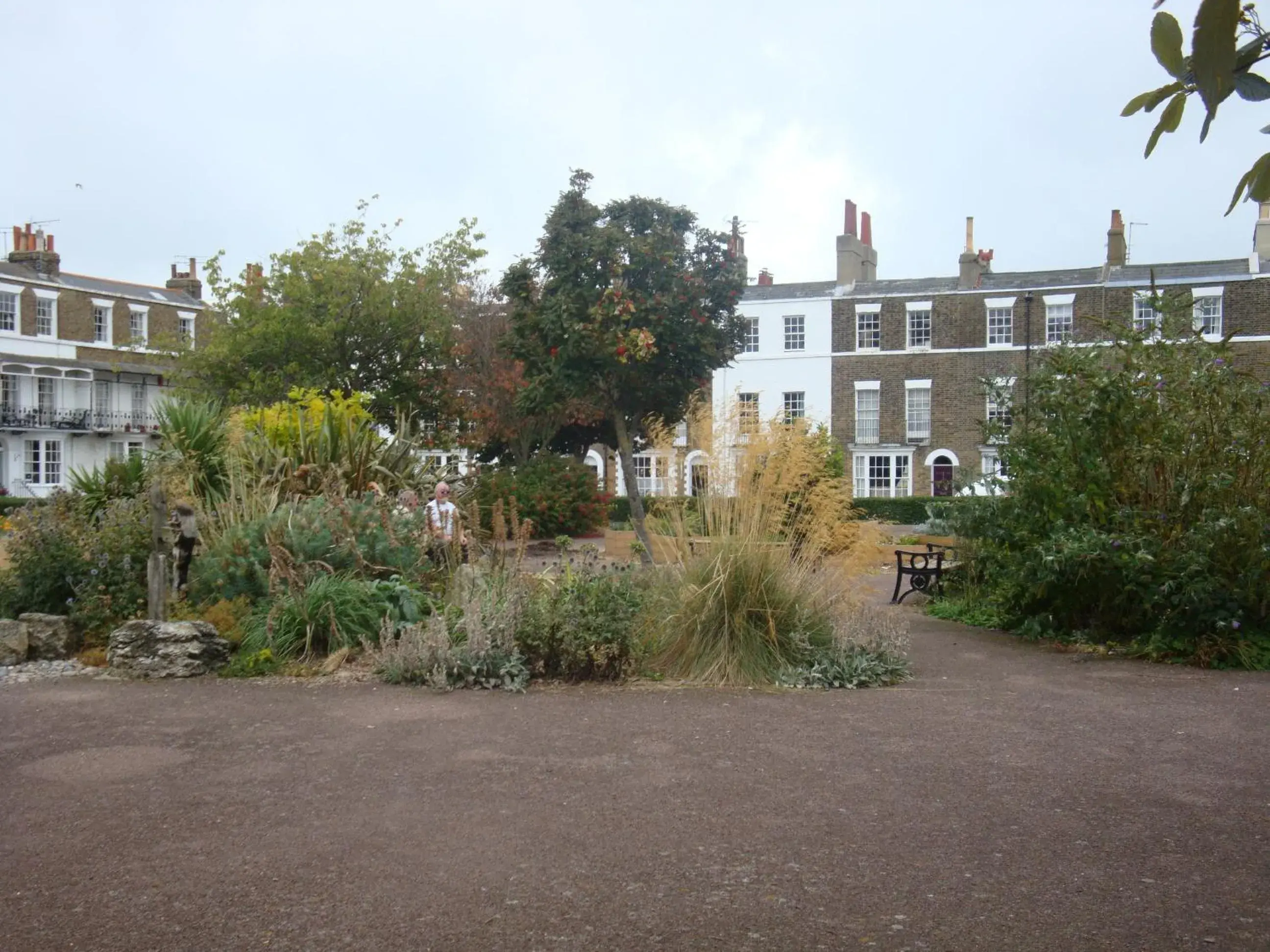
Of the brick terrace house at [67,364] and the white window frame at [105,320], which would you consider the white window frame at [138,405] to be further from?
the white window frame at [105,320]

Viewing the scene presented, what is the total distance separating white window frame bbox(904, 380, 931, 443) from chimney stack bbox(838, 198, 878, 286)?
4.53 meters

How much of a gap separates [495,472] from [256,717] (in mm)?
18924

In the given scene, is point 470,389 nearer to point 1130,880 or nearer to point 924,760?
point 924,760

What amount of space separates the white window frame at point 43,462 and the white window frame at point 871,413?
30.3 meters

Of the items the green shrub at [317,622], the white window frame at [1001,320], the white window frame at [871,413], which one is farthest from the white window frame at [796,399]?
the green shrub at [317,622]

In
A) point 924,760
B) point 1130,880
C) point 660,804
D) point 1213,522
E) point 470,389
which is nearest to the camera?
point 1130,880

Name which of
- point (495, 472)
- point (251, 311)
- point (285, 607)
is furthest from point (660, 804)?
point (251, 311)

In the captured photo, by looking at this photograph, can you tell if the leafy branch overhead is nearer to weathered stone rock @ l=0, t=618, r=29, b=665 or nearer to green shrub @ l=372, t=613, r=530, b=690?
green shrub @ l=372, t=613, r=530, b=690

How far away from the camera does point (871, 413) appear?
42.8m

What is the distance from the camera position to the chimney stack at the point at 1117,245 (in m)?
40.6

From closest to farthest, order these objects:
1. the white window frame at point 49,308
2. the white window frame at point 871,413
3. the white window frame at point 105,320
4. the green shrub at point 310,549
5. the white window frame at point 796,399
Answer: the green shrub at point 310,549
the white window frame at point 871,413
the white window frame at point 796,399
the white window frame at point 49,308
the white window frame at point 105,320

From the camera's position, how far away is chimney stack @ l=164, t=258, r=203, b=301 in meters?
51.5

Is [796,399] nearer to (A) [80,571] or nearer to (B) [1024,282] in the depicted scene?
(B) [1024,282]

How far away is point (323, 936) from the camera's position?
375 centimetres
